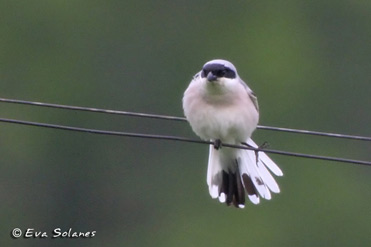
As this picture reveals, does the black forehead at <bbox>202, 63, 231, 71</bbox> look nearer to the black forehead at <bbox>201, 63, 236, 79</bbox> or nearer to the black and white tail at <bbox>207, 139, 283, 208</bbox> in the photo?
the black forehead at <bbox>201, 63, 236, 79</bbox>

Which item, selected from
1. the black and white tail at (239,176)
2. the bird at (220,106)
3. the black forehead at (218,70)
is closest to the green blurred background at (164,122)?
the black and white tail at (239,176)

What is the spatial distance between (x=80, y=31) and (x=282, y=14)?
3903 millimetres

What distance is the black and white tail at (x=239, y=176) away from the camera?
474 inches

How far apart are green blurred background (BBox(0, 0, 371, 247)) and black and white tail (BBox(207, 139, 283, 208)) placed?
40.6 ft

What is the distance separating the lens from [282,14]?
3078cm

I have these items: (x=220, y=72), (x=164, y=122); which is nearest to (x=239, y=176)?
(x=220, y=72)

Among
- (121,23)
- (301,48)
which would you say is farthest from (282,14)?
(121,23)

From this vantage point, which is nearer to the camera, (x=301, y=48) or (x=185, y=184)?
(x=185, y=184)

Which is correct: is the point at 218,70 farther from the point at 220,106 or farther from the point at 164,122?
the point at 164,122

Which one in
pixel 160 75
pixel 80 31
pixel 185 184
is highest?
pixel 80 31

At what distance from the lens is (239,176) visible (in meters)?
12.2

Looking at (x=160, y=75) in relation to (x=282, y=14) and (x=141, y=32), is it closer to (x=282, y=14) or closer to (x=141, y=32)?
(x=141, y=32)

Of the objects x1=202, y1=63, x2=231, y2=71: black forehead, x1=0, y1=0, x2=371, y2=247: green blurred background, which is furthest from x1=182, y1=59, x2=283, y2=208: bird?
x1=0, y1=0, x2=371, y2=247: green blurred background

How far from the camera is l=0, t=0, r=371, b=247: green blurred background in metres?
26.3
